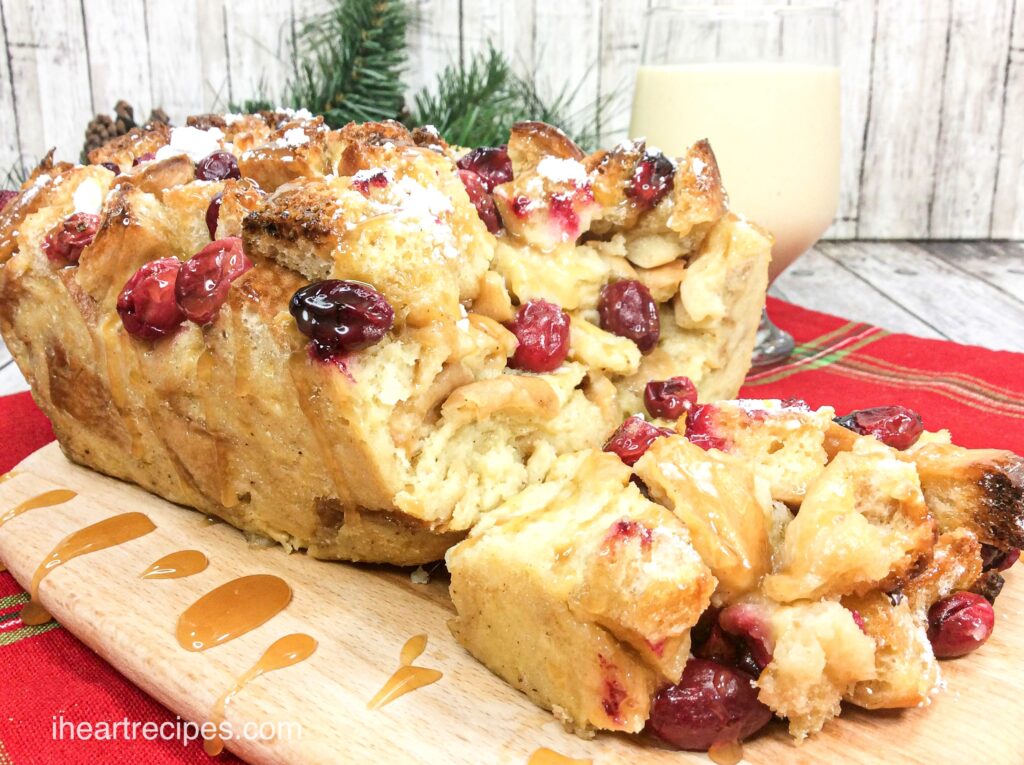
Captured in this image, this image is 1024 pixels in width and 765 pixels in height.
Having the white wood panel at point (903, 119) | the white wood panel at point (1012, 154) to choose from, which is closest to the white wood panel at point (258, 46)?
Answer: the white wood panel at point (903, 119)

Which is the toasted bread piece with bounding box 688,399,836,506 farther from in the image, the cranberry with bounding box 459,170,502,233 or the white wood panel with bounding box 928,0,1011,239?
the white wood panel with bounding box 928,0,1011,239

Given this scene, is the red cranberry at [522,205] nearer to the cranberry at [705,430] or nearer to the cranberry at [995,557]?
the cranberry at [705,430]

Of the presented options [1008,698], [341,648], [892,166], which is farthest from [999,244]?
[341,648]

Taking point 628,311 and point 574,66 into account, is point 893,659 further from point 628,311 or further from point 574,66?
point 574,66

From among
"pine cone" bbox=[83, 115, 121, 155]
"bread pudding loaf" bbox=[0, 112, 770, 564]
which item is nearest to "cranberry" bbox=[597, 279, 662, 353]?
"bread pudding loaf" bbox=[0, 112, 770, 564]

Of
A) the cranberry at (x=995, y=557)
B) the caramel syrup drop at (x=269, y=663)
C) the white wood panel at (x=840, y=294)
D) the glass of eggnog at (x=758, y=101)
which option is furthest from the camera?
the white wood panel at (x=840, y=294)

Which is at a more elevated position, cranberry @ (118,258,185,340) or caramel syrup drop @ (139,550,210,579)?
cranberry @ (118,258,185,340)

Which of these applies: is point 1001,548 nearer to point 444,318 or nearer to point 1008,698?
point 1008,698
